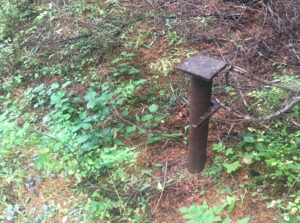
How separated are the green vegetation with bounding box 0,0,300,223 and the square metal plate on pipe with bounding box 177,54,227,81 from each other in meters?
0.66

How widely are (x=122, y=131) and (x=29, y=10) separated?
360cm

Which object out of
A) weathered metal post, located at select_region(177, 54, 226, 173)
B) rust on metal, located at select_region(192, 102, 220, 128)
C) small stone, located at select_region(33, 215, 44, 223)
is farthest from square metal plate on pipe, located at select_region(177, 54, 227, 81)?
small stone, located at select_region(33, 215, 44, 223)

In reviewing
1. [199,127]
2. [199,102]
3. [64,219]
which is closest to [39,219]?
[64,219]

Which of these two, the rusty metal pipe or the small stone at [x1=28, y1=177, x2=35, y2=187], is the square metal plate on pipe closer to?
the rusty metal pipe

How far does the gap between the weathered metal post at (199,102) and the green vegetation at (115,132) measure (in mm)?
182

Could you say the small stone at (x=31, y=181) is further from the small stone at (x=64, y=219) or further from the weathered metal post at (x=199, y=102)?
the weathered metal post at (x=199, y=102)

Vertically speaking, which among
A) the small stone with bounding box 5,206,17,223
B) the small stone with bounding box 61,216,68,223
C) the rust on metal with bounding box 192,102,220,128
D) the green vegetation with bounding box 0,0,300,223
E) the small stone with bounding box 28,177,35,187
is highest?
the rust on metal with bounding box 192,102,220,128

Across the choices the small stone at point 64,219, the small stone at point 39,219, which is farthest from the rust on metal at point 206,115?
the small stone at point 39,219

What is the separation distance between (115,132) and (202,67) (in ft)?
4.32

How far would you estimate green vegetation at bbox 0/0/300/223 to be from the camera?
208 centimetres

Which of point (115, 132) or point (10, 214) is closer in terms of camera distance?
point (10, 214)

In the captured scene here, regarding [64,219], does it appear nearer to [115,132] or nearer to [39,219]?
[39,219]

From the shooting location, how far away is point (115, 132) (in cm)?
273

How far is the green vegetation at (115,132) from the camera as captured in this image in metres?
2.08
